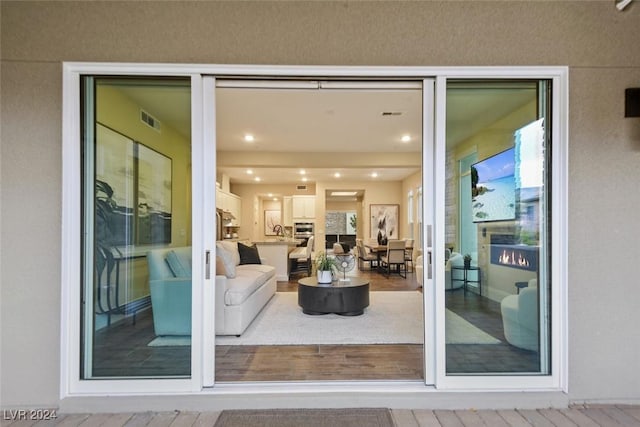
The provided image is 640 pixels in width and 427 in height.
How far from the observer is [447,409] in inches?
88.7

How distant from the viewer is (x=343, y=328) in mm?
3832

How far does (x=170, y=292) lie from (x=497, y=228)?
2492 millimetres

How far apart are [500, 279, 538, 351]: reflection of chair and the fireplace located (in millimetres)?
128

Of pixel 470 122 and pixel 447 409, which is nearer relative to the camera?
pixel 447 409

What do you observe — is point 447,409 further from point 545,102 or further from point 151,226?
point 151,226

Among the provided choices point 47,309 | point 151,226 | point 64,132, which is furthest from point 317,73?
point 47,309

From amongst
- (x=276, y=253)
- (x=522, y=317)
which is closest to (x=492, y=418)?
(x=522, y=317)

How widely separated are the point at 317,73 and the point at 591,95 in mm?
1957

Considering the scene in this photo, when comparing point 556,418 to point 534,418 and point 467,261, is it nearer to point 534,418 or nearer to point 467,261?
point 534,418

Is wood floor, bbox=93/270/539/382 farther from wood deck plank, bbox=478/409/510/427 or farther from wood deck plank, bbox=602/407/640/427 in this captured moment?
wood deck plank, bbox=602/407/640/427

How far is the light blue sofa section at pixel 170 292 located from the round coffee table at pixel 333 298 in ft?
7.19

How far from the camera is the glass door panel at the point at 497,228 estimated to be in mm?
2346

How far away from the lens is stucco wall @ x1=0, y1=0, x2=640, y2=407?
7.38 ft

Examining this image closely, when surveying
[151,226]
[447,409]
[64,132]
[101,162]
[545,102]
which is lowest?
[447,409]
